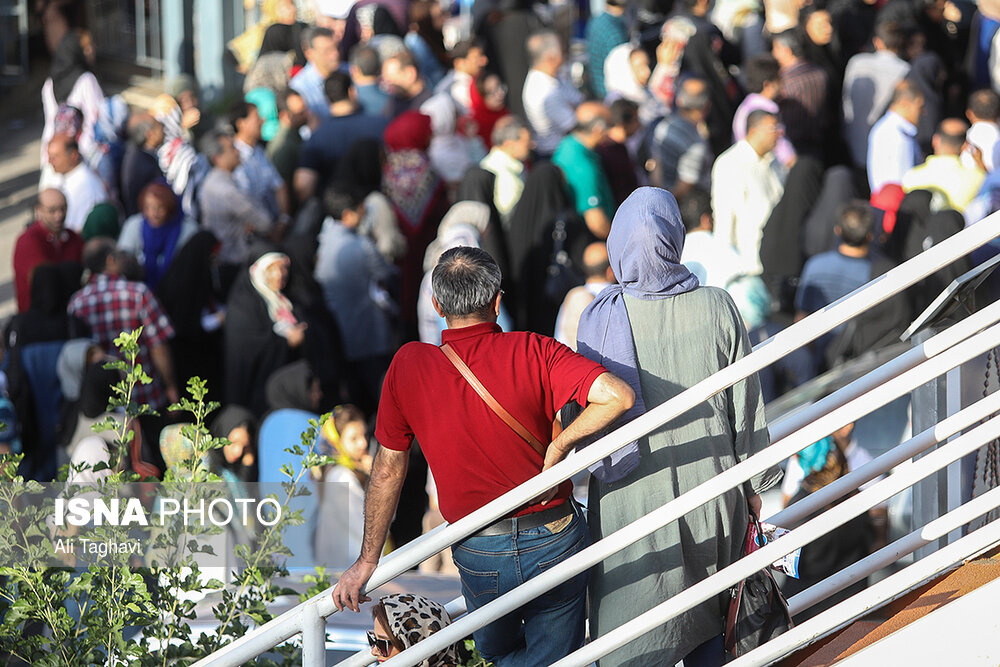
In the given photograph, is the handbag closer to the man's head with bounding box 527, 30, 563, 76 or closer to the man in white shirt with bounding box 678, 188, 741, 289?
the man in white shirt with bounding box 678, 188, 741, 289

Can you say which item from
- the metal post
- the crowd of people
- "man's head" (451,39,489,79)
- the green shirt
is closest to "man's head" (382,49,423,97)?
the crowd of people

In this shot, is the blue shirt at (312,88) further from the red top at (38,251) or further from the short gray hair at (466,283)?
the short gray hair at (466,283)

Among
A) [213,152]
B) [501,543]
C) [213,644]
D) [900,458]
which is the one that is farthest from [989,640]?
[213,152]

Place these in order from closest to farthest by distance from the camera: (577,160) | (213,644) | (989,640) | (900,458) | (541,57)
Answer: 1. (989,640)
2. (900,458)
3. (213,644)
4. (577,160)
5. (541,57)

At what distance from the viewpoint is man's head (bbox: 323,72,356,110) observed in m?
9.59

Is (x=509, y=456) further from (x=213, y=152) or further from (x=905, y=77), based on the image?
(x=905, y=77)

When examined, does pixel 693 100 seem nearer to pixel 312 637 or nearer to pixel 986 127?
pixel 986 127

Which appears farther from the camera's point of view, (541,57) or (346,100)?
(541,57)

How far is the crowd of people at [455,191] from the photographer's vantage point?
7543mm

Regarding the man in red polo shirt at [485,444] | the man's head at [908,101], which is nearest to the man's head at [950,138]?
the man's head at [908,101]

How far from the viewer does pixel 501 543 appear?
326 cm

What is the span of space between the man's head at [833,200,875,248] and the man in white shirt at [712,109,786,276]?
0.87m

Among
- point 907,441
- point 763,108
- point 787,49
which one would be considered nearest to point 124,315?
point 763,108

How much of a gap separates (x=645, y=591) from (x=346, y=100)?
6957mm
